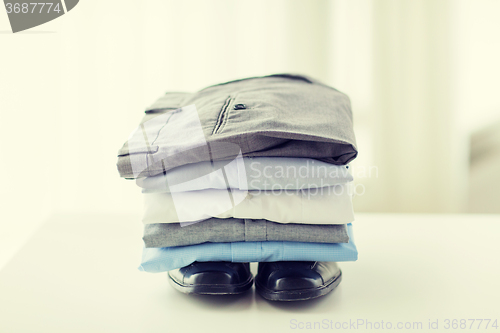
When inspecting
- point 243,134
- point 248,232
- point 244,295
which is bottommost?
point 244,295

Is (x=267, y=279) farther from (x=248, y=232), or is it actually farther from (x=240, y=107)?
(x=240, y=107)

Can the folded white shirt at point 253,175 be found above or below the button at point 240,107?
below

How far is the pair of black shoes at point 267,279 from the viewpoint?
1.92 feet

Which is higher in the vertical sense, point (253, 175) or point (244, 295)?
point (253, 175)

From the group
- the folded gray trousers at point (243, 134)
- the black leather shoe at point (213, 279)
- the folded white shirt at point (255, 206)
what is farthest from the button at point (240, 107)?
the black leather shoe at point (213, 279)

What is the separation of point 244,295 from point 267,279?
54 mm

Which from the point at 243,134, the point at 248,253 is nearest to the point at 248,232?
the point at 248,253

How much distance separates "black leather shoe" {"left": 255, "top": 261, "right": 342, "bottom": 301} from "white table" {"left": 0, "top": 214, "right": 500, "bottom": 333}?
2cm

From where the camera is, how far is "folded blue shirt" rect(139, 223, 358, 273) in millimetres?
599

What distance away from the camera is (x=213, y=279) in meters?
0.60

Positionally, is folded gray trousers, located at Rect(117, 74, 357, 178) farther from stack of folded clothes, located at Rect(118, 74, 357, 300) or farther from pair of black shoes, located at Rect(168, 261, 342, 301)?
pair of black shoes, located at Rect(168, 261, 342, 301)

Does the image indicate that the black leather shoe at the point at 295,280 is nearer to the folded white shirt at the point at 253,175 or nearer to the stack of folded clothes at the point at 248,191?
the stack of folded clothes at the point at 248,191

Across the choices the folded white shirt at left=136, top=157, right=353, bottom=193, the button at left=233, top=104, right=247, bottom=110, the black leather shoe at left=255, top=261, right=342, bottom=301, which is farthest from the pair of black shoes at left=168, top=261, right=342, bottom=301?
the button at left=233, top=104, right=247, bottom=110

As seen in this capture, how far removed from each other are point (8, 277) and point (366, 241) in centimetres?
67
